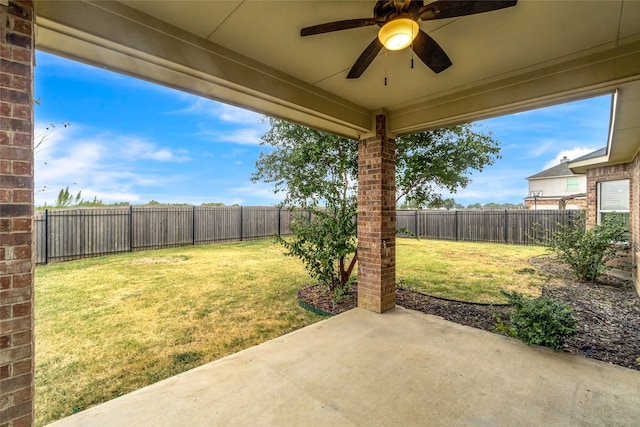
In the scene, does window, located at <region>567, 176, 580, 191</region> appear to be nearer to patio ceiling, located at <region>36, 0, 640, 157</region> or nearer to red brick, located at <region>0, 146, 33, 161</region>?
patio ceiling, located at <region>36, 0, 640, 157</region>

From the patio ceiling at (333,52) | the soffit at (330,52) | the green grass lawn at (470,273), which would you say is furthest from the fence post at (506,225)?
the soffit at (330,52)

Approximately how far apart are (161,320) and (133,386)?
4.76 ft

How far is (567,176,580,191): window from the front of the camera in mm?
16844

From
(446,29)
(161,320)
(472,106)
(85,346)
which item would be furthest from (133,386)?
(472,106)

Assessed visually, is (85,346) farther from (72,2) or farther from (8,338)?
(72,2)

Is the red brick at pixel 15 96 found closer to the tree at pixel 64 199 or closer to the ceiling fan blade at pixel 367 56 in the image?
the ceiling fan blade at pixel 367 56

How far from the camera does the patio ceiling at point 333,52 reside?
69.2 inches

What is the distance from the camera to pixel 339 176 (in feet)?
14.7

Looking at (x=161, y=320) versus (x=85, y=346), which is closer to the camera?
(x=85, y=346)

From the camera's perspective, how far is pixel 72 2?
5.34ft

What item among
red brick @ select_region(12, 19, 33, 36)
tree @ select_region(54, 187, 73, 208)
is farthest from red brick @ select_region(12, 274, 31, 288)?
tree @ select_region(54, 187, 73, 208)

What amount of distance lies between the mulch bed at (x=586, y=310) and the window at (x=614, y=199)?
1.69 m

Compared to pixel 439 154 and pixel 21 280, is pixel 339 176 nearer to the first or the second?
pixel 439 154

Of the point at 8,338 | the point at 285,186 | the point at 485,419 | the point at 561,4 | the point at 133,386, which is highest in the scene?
the point at 561,4
